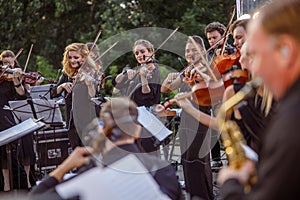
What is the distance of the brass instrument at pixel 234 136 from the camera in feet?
7.03

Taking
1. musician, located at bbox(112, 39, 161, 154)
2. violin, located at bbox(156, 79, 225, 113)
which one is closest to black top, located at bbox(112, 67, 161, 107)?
musician, located at bbox(112, 39, 161, 154)

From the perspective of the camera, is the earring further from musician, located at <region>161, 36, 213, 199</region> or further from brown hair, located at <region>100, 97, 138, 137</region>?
musician, located at <region>161, 36, 213, 199</region>

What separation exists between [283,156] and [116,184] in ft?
2.66

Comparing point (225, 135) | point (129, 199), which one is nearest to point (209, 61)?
point (225, 135)

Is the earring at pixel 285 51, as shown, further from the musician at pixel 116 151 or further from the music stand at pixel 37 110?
the music stand at pixel 37 110

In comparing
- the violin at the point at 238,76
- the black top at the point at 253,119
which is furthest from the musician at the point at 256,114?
the violin at the point at 238,76

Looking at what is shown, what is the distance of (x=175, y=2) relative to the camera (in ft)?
46.7

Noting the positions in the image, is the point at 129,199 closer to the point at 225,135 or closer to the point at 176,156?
the point at 225,135

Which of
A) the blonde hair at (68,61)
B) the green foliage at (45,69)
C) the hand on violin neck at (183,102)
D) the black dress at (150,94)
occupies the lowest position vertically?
the green foliage at (45,69)

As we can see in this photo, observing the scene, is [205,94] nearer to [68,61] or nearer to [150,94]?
[150,94]

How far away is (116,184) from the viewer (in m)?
2.18

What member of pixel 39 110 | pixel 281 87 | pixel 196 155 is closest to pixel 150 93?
pixel 39 110

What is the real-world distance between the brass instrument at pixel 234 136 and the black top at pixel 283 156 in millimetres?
290

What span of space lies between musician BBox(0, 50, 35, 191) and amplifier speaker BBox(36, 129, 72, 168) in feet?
1.78
